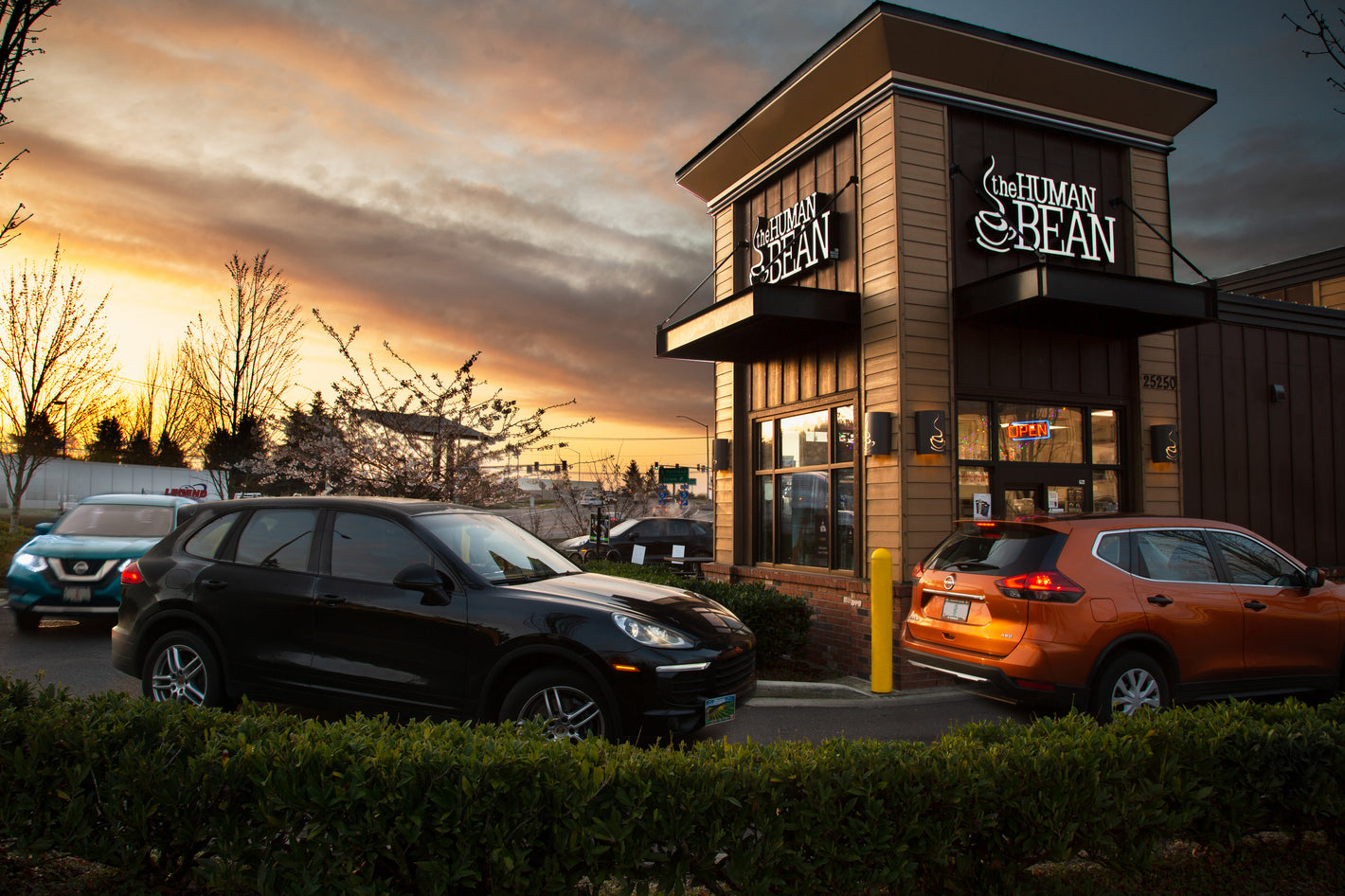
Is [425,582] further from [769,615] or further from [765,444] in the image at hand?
[765,444]

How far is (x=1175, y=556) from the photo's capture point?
6.57 meters

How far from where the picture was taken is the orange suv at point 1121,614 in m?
5.97

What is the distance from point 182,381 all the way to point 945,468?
27.9 metres

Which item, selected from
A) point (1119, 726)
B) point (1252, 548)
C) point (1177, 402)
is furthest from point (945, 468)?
point (1119, 726)

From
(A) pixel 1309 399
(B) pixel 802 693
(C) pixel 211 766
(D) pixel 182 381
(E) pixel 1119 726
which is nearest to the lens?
(C) pixel 211 766

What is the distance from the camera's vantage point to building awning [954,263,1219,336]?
8602 mm

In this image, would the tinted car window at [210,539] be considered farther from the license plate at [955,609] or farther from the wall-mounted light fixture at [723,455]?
the wall-mounted light fixture at [723,455]

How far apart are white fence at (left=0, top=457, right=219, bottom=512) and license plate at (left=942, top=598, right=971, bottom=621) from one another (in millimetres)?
37113

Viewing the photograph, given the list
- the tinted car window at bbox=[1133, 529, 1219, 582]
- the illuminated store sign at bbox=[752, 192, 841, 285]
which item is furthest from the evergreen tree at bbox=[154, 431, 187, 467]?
the tinted car window at bbox=[1133, 529, 1219, 582]

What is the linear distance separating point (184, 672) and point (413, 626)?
1928 mm

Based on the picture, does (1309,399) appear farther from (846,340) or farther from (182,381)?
(182,381)

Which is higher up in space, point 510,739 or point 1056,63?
point 1056,63

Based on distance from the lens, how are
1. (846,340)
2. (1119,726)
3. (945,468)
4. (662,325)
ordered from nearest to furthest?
(1119,726) < (945,468) < (846,340) < (662,325)

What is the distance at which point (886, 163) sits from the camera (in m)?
9.47
